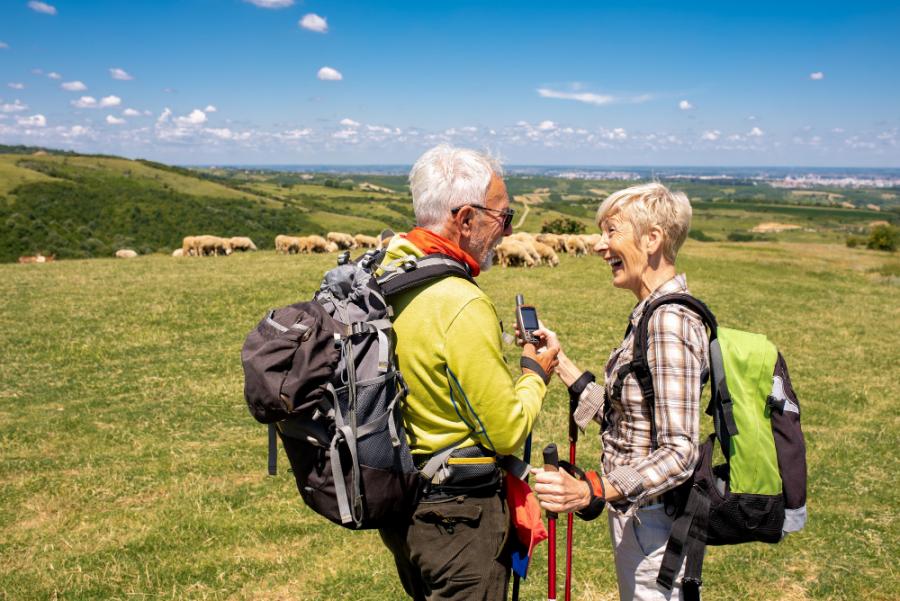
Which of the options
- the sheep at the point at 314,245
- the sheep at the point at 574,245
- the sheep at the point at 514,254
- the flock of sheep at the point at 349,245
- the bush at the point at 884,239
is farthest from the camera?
the bush at the point at 884,239

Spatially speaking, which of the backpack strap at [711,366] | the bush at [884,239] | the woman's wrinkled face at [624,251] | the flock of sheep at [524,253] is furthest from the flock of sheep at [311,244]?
the bush at [884,239]

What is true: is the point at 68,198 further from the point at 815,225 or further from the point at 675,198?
the point at 815,225

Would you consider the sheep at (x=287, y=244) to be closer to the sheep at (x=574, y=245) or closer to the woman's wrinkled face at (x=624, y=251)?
the sheep at (x=574, y=245)

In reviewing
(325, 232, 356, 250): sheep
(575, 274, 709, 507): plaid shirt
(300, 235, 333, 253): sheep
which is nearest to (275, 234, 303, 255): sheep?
(300, 235, 333, 253): sheep

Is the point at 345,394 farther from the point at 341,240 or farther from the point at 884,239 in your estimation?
the point at 884,239

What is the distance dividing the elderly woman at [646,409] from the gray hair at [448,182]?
0.73 metres

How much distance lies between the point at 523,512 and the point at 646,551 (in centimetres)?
65

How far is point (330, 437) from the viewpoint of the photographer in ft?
8.74

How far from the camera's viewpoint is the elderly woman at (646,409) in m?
2.66

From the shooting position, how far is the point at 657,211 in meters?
2.99

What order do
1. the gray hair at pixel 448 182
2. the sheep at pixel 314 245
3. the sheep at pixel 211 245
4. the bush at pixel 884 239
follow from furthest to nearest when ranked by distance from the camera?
1. the bush at pixel 884 239
2. the sheep at pixel 314 245
3. the sheep at pixel 211 245
4. the gray hair at pixel 448 182

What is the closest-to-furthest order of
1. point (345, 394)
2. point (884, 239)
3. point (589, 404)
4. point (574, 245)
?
point (345, 394), point (589, 404), point (574, 245), point (884, 239)

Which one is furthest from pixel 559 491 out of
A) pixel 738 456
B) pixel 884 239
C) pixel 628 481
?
pixel 884 239

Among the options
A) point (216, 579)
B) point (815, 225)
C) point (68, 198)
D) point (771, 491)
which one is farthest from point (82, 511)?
point (815, 225)
